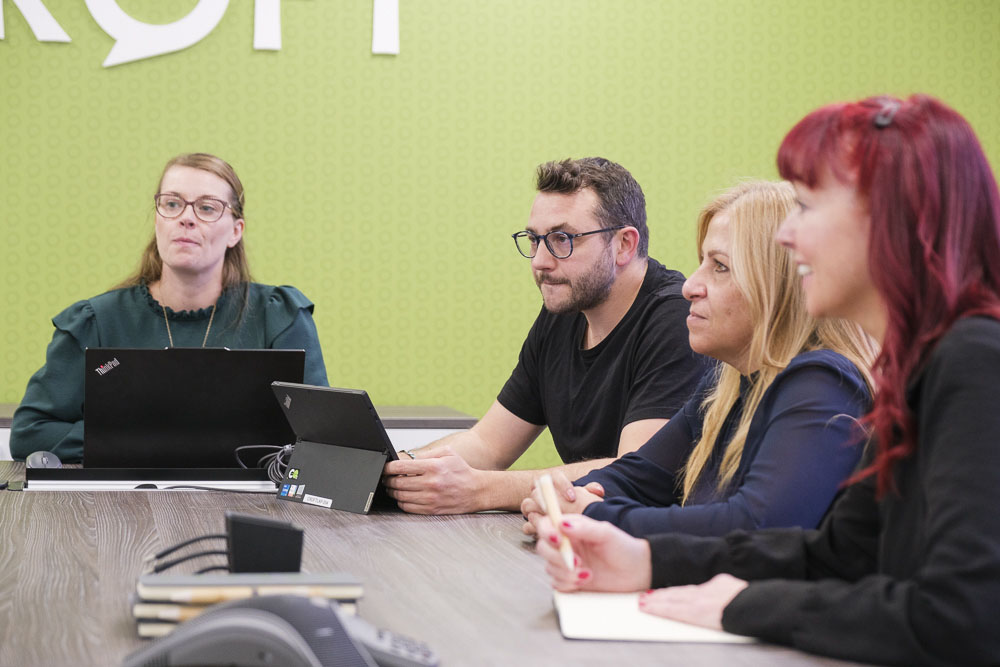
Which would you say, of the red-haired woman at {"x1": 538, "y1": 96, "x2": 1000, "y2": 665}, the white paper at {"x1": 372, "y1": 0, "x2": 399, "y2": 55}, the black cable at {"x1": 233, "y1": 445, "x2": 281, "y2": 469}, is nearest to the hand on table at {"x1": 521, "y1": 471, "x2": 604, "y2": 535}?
the red-haired woman at {"x1": 538, "y1": 96, "x2": 1000, "y2": 665}

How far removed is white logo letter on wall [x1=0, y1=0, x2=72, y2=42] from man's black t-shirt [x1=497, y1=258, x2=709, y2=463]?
2.15 m

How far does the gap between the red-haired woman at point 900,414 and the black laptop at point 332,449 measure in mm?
765

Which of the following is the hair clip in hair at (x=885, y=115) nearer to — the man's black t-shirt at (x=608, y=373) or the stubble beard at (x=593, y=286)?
the man's black t-shirt at (x=608, y=373)

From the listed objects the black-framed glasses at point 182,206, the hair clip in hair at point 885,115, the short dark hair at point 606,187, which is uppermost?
the hair clip in hair at point 885,115

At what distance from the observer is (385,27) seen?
151 inches

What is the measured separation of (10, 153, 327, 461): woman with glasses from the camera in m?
2.65

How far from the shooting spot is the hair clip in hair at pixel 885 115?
3.49 ft

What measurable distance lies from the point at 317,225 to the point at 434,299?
20.6 inches

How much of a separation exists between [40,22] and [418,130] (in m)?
1.38

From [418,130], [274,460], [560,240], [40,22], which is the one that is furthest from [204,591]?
[40,22]

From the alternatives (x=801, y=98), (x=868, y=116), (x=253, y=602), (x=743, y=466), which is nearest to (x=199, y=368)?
(x=743, y=466)

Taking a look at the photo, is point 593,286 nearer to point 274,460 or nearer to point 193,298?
point 274,460

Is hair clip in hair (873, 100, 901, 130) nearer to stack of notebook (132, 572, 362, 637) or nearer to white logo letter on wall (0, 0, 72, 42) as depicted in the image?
stack of notebook (132, 572, 362, 637)

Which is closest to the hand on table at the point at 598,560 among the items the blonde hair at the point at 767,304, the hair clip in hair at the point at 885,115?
the blonde hair at the point at 767,304
